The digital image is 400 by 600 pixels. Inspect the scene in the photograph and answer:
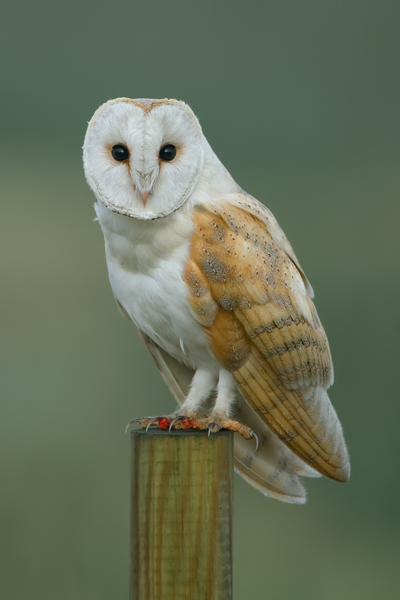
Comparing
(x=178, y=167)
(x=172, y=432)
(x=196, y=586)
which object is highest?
(x=178, y=167)

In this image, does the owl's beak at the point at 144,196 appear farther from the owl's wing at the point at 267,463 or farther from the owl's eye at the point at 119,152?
the owl's wing at the point at 267,463

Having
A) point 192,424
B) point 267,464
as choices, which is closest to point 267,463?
point 267,464

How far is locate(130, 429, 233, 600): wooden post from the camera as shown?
4.56ft

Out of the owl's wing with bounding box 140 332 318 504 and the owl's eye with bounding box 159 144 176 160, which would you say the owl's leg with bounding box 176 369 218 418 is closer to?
the owl's wing with bounding box 140 332 318 504

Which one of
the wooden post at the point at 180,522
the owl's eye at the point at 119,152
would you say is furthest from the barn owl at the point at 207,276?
the wooden post at the point at 180,522

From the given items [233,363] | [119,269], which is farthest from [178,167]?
[233,363]

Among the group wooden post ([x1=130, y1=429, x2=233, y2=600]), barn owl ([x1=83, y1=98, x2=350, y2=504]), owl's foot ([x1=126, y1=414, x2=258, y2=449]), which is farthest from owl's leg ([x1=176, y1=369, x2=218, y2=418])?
wooden post ([x1=130, y1=429, x2=233, y2=600])

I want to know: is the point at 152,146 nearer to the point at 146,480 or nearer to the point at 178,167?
the point at 178,167

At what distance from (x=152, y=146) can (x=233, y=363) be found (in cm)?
52

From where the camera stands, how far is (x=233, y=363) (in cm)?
167

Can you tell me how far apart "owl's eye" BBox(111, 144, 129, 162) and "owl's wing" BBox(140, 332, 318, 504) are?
0.53 metres

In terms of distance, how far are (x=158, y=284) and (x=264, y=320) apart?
0.82 ft

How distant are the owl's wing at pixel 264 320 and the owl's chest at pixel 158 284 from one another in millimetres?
31

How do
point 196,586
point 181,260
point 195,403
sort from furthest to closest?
point 195,403 < point 181,260 < point 196,586
